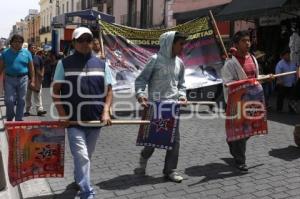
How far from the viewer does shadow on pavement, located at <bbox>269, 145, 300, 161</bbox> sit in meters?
6.79

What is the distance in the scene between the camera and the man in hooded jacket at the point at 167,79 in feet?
18.2

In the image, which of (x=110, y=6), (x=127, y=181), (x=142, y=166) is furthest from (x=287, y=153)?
(x=110, y=6)

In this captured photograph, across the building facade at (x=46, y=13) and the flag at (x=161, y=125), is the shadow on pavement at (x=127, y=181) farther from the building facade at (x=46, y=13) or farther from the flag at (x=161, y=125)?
the building facade at (x=46, y=13)

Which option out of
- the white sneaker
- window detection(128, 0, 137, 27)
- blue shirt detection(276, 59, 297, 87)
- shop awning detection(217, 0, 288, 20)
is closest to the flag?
the white sneaker

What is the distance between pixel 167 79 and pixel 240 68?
3.31ft

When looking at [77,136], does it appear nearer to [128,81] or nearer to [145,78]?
[145,78]

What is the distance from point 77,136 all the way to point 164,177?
143cm

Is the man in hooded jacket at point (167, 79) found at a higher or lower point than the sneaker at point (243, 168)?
higher

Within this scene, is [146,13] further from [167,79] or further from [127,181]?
[127,181]

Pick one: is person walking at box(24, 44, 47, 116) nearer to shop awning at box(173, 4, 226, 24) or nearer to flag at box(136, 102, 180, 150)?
flag at box(136, 102, 180, 150)

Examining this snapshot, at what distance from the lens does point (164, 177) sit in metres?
5.72

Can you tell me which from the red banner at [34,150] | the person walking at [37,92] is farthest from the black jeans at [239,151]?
the person walking at [37,92]

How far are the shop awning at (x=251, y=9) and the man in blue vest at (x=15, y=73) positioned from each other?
22.2 feet

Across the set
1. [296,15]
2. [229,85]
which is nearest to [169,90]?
[229,85]
